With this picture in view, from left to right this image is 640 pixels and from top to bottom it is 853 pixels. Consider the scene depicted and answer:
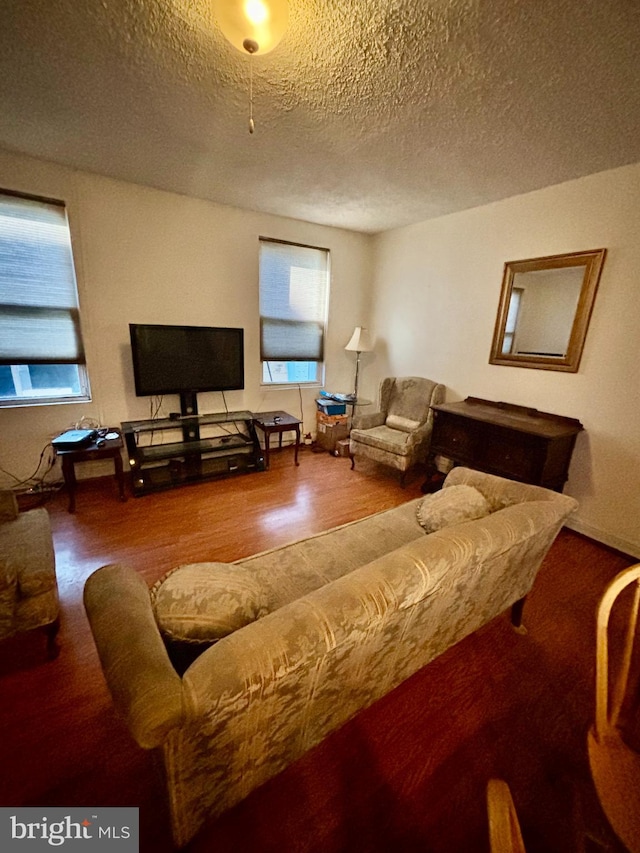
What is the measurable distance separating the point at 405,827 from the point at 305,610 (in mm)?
857

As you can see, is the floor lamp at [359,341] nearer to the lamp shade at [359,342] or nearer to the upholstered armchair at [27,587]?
the lamp shade at [359,342]

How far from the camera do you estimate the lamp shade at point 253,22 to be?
1.14m

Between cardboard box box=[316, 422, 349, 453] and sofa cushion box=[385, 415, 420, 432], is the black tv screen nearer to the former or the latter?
cardboard box box=[316, 422, 349, 453]

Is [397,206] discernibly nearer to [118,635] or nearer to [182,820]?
[118,635]

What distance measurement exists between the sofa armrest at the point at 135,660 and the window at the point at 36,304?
8.87 ft

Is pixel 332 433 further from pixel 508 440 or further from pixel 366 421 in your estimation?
pixel 508 440

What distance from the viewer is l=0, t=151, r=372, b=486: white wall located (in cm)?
272

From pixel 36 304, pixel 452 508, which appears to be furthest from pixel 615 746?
pixel 36 304

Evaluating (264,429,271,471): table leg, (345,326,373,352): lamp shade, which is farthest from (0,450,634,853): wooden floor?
(345,326,373,352): lamp shade

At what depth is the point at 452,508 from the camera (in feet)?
5.34

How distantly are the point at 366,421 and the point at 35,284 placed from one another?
313 centimetres

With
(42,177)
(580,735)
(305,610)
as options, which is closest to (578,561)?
(580,735)

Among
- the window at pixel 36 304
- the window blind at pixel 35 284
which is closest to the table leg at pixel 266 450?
the window at pixel 36 304

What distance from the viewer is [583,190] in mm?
2342
